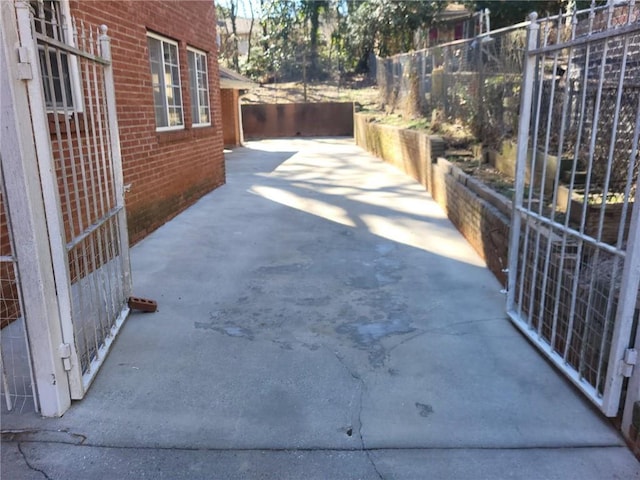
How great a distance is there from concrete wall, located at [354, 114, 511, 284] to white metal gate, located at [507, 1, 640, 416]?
538mm

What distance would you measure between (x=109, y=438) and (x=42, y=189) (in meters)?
1.37

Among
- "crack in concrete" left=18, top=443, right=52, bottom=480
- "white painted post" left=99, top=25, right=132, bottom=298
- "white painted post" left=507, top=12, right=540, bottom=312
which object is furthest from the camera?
"white painted post" left=99, top=25, right=132, bottom=298

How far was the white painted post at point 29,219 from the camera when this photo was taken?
8.06 feet

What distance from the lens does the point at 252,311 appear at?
4430 millimetres

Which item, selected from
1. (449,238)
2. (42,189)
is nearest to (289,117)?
(449,238)

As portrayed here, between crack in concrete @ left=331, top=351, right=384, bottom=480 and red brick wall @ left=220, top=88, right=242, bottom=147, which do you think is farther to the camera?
red brick wall @ left=220, top=88, right=242, bottom=147

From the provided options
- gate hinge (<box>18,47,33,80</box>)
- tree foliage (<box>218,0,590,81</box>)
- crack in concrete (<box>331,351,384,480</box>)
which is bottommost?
crack in concrete (<box>331,351,384,480</box>)

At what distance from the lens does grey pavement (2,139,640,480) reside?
8.32 feet

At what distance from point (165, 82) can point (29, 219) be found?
5743 mm

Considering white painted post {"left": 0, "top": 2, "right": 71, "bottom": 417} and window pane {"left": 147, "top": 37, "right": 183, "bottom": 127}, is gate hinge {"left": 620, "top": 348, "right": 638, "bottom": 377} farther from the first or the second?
window pane {"left": 147, "top": 37, "right": 183, "bottom": 127}

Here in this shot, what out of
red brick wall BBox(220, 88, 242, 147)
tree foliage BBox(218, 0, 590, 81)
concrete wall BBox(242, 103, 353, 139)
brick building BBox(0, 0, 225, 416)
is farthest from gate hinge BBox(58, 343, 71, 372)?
tree foliage BBox(218, 0, 590, 81)

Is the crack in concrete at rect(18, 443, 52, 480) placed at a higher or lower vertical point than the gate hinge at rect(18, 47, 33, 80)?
lower

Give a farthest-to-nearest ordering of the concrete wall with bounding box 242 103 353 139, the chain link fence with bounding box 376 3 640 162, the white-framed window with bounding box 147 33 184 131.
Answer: the concrete wall with bounding box 242 103 353 139 < the white-framed window with bounding box 147 33 184 131 < the chain link fence with bounding box 376 3 640 162

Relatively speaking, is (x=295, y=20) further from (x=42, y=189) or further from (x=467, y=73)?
(x=42, y=189)
